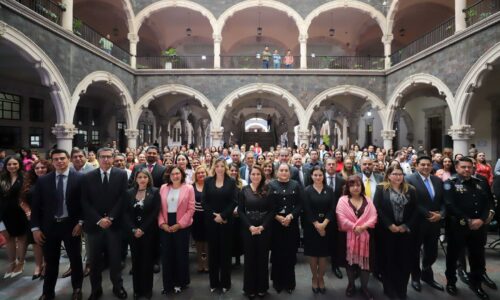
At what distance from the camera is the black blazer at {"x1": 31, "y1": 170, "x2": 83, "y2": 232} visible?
12.8 ft

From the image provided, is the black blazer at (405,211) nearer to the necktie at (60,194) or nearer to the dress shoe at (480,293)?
the dress shoe at (480,293)

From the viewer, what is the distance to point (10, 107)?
13.0 metres

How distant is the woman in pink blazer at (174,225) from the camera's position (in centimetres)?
415

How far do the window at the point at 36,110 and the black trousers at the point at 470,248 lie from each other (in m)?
16.6

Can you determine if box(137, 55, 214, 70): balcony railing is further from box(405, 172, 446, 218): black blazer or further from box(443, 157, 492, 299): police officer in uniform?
box(443, 157, 492, 299): police officer in uniform

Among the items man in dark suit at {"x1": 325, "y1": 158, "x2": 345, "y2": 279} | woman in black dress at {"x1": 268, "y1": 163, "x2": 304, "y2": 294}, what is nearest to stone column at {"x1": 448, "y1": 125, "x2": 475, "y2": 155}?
man in dark suit at {"x1": 325, "y1": 158, "x2": 345, "y2": 279}

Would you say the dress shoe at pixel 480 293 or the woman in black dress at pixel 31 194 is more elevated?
the woman in black dress at pixel 31 194

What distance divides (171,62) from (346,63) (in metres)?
10.6

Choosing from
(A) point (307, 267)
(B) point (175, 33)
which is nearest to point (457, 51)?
(A) point (307, 267)

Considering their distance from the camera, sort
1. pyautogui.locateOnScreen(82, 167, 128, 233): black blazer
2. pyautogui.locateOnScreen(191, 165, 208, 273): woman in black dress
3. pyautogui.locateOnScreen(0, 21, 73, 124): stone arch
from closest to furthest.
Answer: pyautogui.locateOnScreen(82, 167, 128, 233): black blazer
pyautogui.locateOnScreen(191, 165, 208, 273): woman in black dress
pyautogui.locateOnScreen(0, 21, 73, 124): stone arch

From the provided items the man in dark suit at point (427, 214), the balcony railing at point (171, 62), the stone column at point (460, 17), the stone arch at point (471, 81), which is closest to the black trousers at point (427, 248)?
→ the man in dark suit at point (427, 214)

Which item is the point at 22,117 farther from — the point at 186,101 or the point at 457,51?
the point at 457,51

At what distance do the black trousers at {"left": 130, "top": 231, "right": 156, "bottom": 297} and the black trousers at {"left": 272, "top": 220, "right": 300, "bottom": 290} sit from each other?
173cm

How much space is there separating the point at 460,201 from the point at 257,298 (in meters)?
3.20
